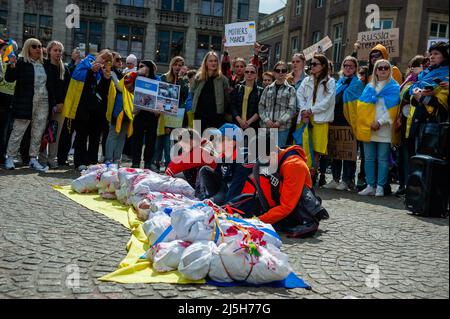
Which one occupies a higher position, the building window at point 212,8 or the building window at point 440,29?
the building window at point 212,8

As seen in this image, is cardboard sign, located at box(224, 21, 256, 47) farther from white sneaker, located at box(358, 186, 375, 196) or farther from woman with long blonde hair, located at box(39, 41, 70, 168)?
white sneaker, located at box(358, 186, 375, 196)

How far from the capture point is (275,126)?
784 cm

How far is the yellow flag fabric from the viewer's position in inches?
132

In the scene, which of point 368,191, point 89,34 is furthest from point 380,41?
point 89,34

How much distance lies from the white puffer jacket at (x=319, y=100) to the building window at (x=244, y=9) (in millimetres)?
30698

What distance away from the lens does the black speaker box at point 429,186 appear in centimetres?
169

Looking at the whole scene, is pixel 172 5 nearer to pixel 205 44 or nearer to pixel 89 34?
pixel 205 44

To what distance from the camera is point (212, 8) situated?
37.3m

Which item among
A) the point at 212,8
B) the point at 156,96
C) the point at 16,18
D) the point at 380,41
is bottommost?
the point at 156,96

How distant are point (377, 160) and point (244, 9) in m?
31.6

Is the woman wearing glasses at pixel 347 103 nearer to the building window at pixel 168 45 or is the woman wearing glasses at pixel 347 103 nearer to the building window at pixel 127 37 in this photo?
the building window at pixel 168 45

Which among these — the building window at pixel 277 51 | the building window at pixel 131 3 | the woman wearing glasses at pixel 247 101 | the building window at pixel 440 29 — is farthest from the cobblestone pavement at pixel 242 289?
the building window at pixel 131 3

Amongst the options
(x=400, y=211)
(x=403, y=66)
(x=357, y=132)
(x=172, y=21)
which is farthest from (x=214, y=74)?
(x=172, y=21)

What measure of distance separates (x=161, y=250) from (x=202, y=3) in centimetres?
3575
